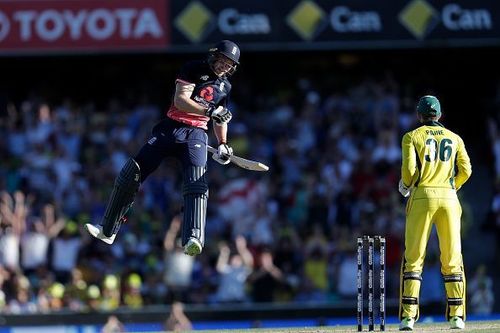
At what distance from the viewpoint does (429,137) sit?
12.0 meters

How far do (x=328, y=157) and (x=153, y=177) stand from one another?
2857 mm

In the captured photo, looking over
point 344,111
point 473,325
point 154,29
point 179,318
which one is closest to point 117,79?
point 154,29

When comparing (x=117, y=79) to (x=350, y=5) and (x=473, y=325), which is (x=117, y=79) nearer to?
(x=350, y=5)

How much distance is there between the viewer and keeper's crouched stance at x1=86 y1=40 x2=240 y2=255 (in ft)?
40.6

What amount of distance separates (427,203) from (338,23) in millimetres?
10088

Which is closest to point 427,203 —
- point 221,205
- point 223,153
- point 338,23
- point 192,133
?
point 223,153

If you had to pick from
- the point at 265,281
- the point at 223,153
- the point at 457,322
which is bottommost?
the point at 457,322

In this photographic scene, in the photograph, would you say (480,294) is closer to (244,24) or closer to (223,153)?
(244,24)

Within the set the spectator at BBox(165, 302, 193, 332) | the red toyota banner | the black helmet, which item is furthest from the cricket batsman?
the red toyota banner

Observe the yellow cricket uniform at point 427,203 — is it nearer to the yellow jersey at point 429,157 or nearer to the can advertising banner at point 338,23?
the yellow jersey at point 429,157

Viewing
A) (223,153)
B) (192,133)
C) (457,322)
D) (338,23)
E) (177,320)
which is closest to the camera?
(457,322)

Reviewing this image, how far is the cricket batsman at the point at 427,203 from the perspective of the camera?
11.9m

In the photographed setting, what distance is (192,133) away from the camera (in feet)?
41.2

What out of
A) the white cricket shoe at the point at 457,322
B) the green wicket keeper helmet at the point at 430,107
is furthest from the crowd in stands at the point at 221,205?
the green wicket keeper helmet at the point at 430,107
